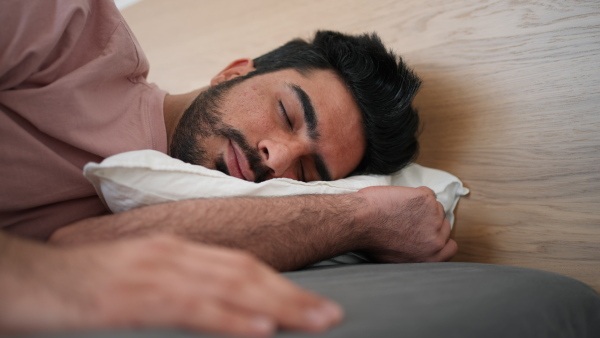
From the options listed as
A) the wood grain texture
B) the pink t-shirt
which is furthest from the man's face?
the wood grain texture

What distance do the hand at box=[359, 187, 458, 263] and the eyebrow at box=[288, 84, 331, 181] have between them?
18cm

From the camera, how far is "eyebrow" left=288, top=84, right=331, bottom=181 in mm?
1208

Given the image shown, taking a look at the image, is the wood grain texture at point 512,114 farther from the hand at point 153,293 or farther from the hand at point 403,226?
the hand at point 153,293

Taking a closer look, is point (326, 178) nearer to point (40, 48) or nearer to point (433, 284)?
point (433, 284)

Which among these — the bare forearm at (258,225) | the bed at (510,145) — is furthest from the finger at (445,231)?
the bare forearm at (258,225)

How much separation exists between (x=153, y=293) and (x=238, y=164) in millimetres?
700

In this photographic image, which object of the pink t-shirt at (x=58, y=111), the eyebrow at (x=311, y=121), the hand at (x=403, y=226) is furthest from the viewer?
the eyebrow at (x=311, y=121)

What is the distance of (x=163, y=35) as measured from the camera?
7.28ft

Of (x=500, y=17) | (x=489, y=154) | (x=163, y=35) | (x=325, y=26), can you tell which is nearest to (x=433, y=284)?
(x=489, y=154)

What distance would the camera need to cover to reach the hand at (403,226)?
1062mm

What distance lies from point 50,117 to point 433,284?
0.83 m

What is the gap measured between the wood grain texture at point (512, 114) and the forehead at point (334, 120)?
290 mm

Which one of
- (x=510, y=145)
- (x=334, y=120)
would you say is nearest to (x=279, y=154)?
(x=334, y=120)

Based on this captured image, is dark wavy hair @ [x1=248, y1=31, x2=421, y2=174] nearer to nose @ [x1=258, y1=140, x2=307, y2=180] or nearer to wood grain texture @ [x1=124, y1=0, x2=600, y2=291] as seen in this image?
wood grain texture @ [x1=124, y1=0, x2=600, y2=291]
